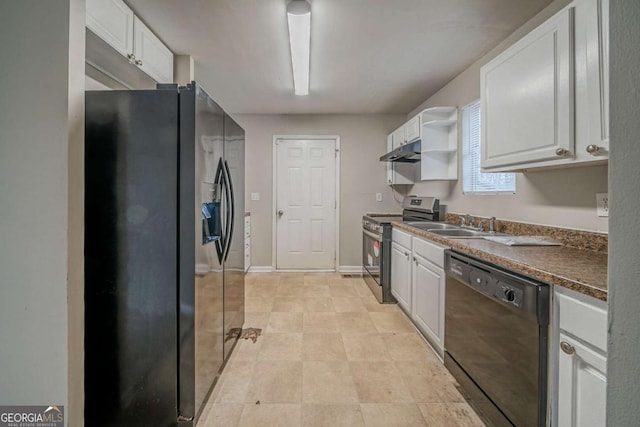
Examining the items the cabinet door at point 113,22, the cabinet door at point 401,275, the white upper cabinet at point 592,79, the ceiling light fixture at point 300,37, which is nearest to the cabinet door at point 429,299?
the cabinet door at point 401,275

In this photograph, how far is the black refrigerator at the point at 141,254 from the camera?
1402 mm

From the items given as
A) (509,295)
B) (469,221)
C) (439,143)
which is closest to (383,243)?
(469,221)

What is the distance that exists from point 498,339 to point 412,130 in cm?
254

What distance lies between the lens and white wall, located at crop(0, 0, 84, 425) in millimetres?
1263

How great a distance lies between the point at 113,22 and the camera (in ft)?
5.93

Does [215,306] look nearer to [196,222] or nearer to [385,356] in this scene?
[196,222]

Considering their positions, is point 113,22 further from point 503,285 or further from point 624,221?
point 503,285

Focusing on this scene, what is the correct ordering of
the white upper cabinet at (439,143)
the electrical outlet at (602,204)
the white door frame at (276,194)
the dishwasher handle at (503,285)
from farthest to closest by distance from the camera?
1. the white door frame at (276,194)
2. the white upper cabinet at (439,143)
3. the electrical outlet at (602,204)
4. the dishwasher handle at (503,285)

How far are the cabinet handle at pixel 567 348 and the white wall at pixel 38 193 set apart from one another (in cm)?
201

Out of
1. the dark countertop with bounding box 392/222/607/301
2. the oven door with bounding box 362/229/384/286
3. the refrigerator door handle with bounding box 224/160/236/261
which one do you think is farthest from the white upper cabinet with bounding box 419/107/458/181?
the refrigerator door handle with bounding box 224/160/236/261

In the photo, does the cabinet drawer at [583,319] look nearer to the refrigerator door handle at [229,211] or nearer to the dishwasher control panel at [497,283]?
the dishwasher control panel at [497,283]

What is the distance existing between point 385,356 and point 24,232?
87.9 inches

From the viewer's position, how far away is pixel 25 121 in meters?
1.27

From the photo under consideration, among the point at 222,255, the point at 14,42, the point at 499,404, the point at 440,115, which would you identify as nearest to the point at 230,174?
the point at 222,255
